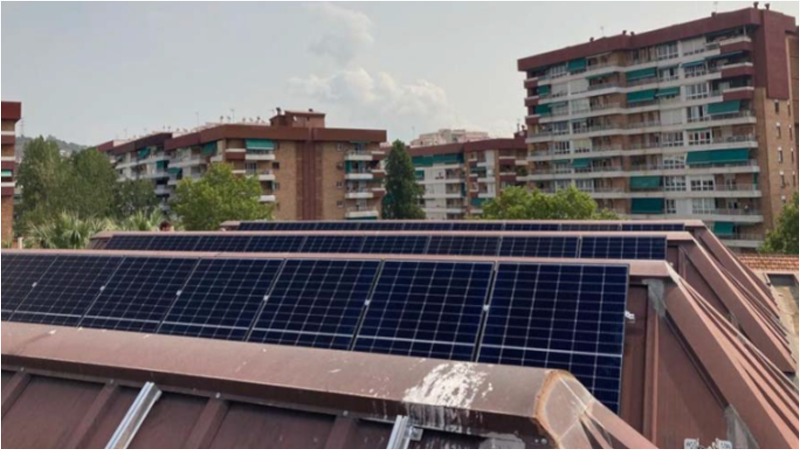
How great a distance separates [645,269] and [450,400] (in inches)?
218

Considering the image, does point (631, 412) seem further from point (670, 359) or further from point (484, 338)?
point (484, 338)

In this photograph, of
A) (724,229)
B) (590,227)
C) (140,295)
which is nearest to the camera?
(140,295)

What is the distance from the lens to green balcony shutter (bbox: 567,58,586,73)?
57531 mm

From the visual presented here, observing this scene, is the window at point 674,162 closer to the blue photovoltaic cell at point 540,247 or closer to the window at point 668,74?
the window at point 668,74

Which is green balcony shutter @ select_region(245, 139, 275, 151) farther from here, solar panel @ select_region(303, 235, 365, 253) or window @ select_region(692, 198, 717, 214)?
solar panel @ select_region(303, 235, 365, 253)

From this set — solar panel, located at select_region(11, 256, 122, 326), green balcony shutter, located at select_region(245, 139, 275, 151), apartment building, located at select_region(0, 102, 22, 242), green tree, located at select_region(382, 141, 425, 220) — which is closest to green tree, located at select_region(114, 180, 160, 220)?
green balcony shutter, located at select_region(245, 139, 275, 151)

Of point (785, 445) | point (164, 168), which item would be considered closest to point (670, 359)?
point (785, 445)

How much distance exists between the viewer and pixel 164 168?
66500 millimetres

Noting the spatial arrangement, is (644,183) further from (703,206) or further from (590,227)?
(590,227)

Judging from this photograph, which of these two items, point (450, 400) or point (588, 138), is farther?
point (588, 138)

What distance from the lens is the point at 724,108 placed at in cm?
4931

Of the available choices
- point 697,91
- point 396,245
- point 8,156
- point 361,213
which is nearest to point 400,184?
point 361,213

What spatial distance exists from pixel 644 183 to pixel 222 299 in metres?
51.3

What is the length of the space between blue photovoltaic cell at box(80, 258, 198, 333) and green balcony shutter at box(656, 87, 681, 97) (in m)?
51.1
